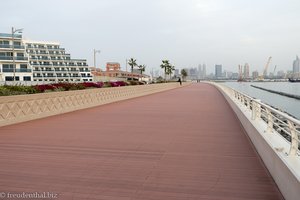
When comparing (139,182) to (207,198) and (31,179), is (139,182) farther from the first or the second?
(31,179)

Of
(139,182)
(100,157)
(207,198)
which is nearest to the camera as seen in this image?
(207,198)

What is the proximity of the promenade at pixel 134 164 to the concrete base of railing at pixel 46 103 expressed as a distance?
1.20 metres

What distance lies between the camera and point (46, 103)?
40.5ft

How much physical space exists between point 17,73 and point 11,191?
61.9m

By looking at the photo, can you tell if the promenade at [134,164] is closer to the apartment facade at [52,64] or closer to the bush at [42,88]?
the bush at [42,88]

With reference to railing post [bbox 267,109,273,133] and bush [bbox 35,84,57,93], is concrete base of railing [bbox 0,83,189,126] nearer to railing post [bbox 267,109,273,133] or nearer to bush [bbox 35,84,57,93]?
bush [bbox 35,84,57,93]

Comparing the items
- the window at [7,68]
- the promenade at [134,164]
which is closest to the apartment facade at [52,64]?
the window at [7,68]

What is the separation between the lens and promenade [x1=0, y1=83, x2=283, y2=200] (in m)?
4.18

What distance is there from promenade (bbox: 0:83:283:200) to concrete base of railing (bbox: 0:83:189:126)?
3.93 ft

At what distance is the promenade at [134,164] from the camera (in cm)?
418

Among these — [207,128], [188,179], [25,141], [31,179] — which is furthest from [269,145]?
[25,141]

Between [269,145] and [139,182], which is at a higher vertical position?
[269,145]

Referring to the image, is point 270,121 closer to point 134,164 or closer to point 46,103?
point 134,164

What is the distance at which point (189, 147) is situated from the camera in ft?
22.1
